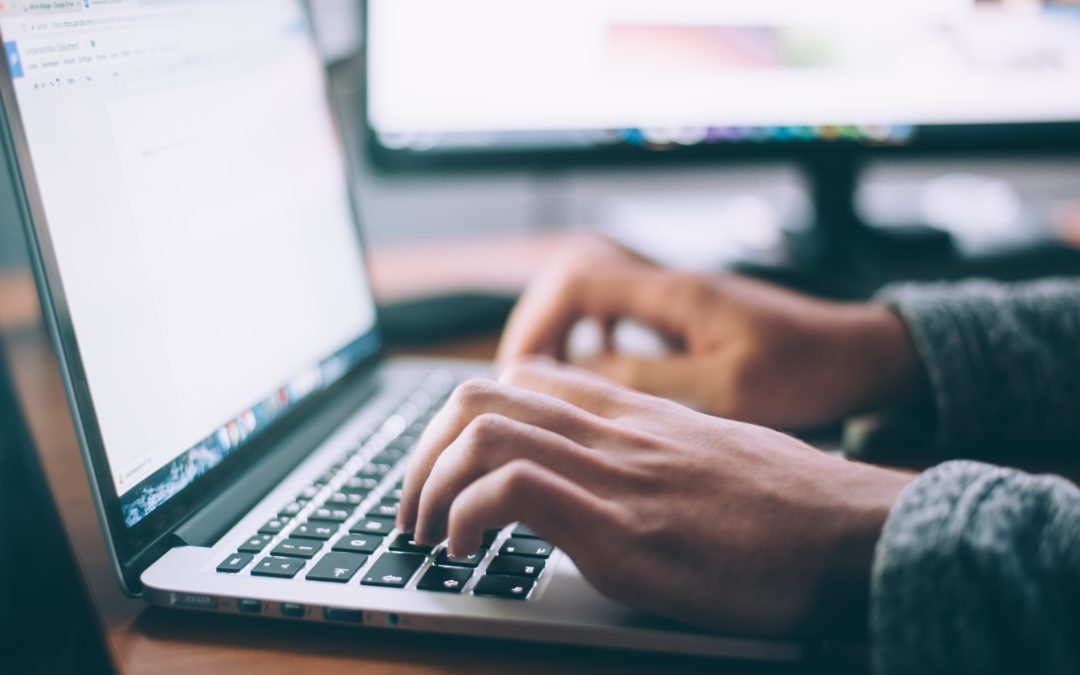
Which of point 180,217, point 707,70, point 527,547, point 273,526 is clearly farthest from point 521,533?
point 707,70

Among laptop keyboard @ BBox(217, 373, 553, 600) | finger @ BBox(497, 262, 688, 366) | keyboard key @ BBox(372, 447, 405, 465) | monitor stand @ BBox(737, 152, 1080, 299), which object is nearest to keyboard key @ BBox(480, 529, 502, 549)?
laptop keyboard @ BBox(217, 373, 553, 600)

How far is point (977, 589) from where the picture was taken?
0.31 meters

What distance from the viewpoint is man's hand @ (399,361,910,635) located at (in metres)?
0.32

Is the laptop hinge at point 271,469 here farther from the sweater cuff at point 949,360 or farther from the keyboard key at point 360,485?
the sweater cuff at point 949,360

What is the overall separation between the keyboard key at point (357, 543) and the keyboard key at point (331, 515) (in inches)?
0.8

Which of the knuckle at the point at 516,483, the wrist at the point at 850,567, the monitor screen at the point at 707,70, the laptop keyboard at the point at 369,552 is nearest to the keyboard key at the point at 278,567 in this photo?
the laptop keyboard at the point at 369,552

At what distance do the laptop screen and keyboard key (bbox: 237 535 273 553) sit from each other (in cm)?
4

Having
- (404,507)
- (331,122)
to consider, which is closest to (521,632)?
(404,507)

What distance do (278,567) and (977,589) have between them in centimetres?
26

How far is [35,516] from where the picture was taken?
298 mm

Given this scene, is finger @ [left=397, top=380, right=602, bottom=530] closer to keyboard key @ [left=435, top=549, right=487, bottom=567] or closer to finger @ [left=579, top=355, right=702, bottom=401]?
keyboard key @ [left=435, top=549, right=487, bottom=567]

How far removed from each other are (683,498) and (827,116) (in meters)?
0.59

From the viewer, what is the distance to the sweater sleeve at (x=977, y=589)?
0.30m

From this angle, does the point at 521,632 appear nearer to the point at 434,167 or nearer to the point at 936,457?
the point at 936,457
